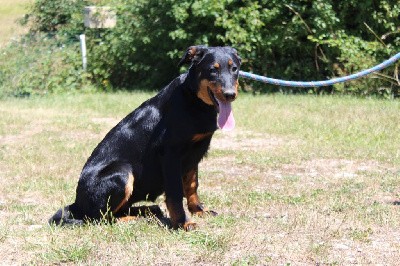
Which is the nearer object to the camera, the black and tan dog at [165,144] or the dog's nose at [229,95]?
the dog's nose at [229,95]

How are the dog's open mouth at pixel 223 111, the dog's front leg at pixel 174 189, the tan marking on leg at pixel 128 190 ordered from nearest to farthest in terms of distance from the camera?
the dog's open mouth at pixel 223 111
the dog's front leg at pixel 174 189
the tan marking on leg at pixel 128 190

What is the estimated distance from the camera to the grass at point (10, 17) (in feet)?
71.4

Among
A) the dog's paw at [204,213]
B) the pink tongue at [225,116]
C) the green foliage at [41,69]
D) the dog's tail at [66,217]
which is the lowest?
the green foliage at [41,69]

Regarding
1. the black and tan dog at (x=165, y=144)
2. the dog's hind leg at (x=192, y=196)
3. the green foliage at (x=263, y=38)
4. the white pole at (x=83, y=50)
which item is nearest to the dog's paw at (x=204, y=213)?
the dog's hind leg at (x=192, y=196)

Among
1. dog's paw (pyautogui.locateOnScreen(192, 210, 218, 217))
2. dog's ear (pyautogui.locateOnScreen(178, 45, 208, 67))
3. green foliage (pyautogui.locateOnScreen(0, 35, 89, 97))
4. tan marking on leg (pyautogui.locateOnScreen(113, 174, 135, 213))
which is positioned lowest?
green foliage (pyautogui.locateOnScreen(0, 35, 89, 97))

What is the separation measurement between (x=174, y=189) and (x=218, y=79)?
93 cm

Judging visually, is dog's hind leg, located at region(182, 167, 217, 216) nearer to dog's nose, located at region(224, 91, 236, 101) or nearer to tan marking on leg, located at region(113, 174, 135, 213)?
tan marking on leg, located at region(113, 174, 135, 213)

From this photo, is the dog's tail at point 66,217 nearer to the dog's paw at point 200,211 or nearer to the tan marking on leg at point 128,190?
the tan marking on leg at point 128,190

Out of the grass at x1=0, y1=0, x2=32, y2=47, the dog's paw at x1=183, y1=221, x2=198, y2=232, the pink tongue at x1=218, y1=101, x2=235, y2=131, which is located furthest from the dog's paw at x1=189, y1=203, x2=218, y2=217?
the grass at x1=0, y1=0, x2=32, y2=47

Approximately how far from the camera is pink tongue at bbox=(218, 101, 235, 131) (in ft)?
17.5

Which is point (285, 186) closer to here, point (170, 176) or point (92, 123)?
point (170, 176)

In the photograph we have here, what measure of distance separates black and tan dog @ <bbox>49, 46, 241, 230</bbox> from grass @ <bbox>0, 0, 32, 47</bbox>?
16.1 meters

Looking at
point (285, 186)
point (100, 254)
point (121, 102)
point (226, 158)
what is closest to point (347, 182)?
point (285, 186)

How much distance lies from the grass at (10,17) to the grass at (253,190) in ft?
29.3
